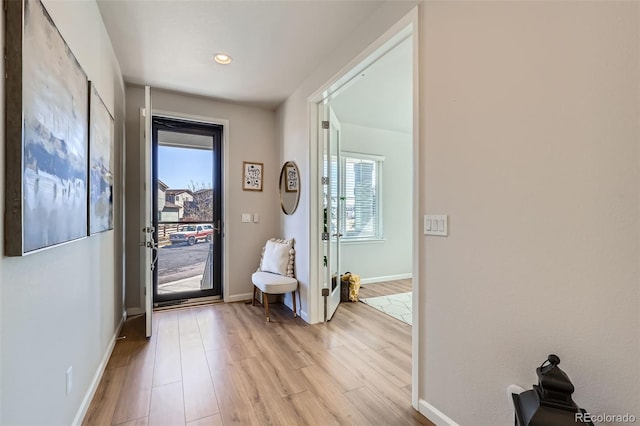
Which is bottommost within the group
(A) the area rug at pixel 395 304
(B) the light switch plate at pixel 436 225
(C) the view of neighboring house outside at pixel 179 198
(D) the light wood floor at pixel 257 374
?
(A) the area rug at pixel 395 304

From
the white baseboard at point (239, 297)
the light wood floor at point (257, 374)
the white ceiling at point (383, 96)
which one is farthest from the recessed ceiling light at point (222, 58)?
the white baseboard at point (239, 297)

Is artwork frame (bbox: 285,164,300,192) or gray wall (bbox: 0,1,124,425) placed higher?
artwork frame (bbox: 285,164,300,192)

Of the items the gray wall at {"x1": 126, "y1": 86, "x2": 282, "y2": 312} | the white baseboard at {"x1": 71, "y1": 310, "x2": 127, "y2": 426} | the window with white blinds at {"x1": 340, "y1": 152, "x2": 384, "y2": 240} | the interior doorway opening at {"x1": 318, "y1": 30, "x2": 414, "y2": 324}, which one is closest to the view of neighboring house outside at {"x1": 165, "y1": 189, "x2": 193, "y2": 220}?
the gray wall at {"x1": 126, "y1": 86, "x2": 282, "y2": 312}

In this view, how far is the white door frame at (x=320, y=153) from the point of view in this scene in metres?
1.67

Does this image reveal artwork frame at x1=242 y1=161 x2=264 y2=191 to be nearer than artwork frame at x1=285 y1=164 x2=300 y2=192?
No

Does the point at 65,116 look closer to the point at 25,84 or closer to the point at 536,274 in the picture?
the point at 25,84

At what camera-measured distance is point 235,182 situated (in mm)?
3787

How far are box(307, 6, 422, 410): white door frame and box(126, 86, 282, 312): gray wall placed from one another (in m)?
1.10

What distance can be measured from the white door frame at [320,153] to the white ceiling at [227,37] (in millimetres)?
280

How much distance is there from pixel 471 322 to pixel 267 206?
10.1 ft

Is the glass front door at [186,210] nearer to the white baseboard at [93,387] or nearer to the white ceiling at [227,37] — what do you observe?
the white ceiling at [227,37]

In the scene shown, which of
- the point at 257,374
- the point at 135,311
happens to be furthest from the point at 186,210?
the point at 257,374

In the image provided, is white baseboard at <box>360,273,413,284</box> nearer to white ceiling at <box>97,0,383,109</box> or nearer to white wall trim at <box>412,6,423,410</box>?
white wall trim at <box>412,6,423,410</box>

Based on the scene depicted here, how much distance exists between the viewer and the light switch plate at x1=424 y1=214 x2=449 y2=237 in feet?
4.97
